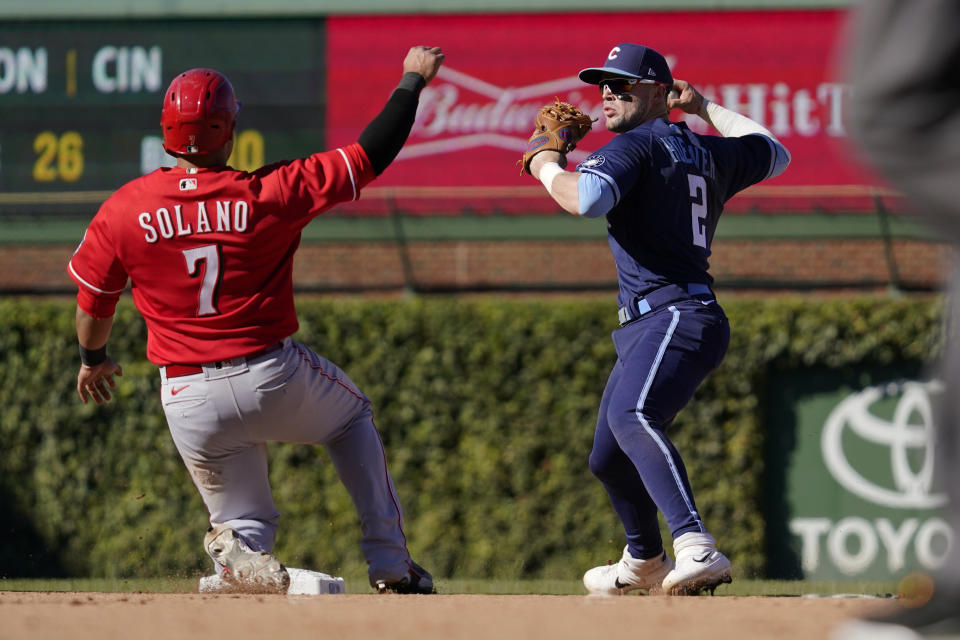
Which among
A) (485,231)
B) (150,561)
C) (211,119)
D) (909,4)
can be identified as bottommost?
(150,561)

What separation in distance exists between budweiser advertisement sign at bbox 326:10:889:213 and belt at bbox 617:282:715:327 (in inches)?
283

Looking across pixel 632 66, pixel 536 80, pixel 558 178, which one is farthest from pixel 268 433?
pixel 536 80

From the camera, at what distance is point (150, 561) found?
324 inches

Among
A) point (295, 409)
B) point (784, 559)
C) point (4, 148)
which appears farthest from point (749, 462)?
point (4, 148)

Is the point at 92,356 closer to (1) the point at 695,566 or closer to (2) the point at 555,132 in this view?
(2) the point at 555,132

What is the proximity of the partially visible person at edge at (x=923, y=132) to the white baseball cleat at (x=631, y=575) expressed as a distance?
2.64 metres

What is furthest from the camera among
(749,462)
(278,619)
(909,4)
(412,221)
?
(412,221)

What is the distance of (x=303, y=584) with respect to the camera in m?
4.53

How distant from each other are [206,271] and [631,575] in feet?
6.66

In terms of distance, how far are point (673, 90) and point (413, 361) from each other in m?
3.68

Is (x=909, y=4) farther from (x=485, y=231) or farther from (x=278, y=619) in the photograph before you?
(x=485, y=231)

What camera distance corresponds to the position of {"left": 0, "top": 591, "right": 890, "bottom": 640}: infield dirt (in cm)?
301

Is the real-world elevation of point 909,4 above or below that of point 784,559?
above

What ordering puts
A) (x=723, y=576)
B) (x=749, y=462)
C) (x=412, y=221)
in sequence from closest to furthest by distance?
(x=723, y=576)
(x=749, y=462)
(x=412, y=221)
